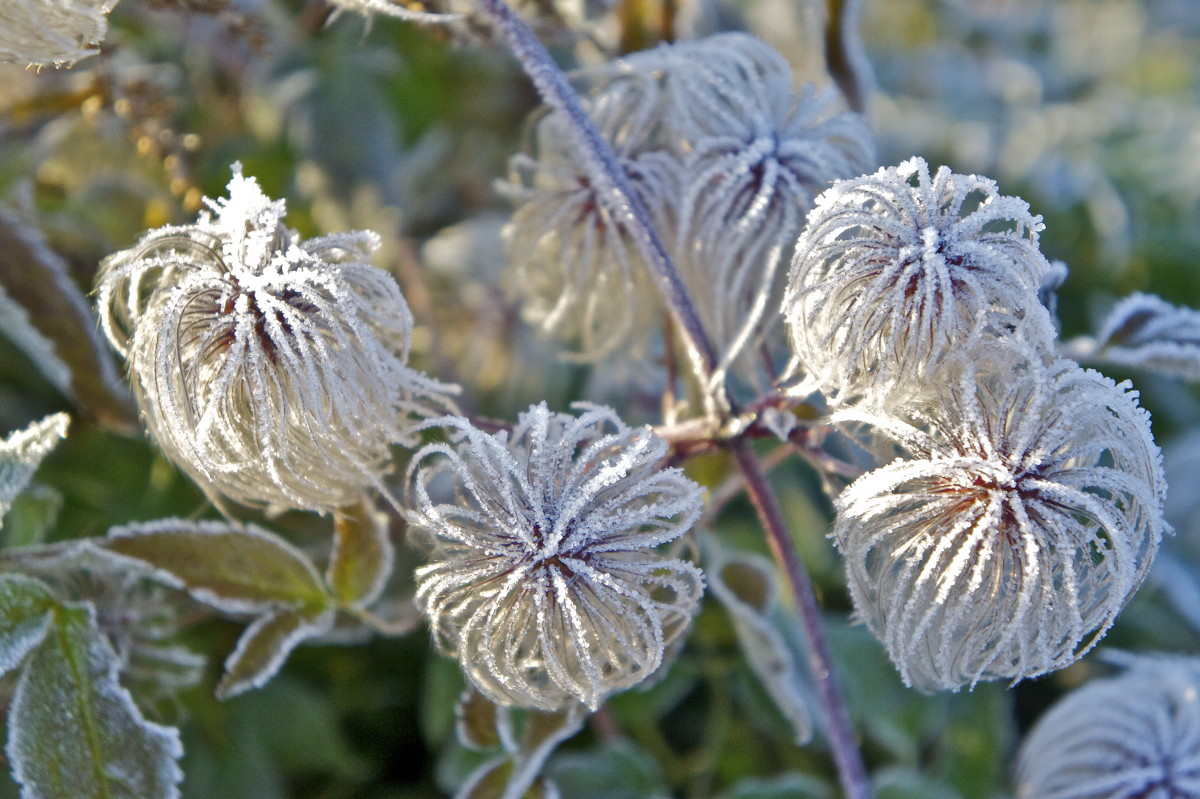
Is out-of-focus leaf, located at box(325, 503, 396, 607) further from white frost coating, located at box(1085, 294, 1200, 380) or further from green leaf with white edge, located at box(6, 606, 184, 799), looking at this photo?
white frost coating, located at box(1085, 294, 1200, 380)

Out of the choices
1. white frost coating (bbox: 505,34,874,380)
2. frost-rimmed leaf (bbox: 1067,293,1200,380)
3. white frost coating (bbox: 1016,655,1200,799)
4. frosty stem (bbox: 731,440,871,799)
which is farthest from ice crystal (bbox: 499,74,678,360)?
white frost coating (bbox: 1016,655,1200,799)

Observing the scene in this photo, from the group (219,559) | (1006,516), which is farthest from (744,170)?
(219,559)

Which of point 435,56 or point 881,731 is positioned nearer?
point 881,731

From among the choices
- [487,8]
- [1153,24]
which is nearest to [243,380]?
[487,8]

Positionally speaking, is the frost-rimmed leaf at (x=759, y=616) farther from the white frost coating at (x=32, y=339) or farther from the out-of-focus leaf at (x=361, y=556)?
the white frost coating at (x=32, y=339)

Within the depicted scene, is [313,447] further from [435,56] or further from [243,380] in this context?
[435,56]

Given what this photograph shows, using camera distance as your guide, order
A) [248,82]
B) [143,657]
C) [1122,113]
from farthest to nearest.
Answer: [1122,113]
[248,82]
[143,657]

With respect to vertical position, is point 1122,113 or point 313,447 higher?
point 313,447
